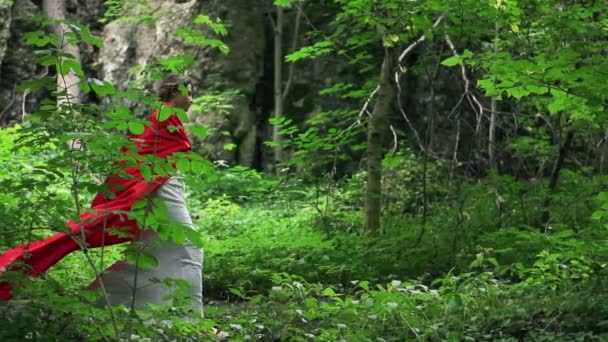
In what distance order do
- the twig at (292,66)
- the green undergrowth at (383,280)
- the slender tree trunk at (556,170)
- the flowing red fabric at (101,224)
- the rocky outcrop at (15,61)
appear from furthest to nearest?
the rocky outcrop at (15,61) → the twig at (292,66) → the slender tree trunk at (556,170) → the flowing red fabric at (101,224) → the green undergrowth at (383,280)

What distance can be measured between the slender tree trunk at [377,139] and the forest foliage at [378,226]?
0.03 metres

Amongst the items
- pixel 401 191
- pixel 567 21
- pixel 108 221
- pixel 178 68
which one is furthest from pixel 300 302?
pixel 401 191

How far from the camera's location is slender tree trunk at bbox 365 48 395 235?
793cm

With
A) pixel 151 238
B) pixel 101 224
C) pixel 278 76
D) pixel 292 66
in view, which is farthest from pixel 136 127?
pixel 292 66

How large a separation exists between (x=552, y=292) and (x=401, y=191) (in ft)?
24.0

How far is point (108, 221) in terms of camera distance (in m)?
4.80

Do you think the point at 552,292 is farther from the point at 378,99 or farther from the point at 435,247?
the point at 378,99

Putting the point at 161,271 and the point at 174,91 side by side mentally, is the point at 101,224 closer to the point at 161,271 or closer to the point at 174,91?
the point at 161,271

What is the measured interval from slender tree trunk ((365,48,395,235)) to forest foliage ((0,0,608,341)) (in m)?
0.03

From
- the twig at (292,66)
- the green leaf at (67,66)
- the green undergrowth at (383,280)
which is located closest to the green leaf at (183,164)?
the green undergrowth at (383,280)

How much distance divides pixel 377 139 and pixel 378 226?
89cm

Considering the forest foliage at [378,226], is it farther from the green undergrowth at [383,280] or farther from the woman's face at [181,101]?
the woman's face at [181,101]

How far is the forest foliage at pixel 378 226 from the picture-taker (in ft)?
12.0

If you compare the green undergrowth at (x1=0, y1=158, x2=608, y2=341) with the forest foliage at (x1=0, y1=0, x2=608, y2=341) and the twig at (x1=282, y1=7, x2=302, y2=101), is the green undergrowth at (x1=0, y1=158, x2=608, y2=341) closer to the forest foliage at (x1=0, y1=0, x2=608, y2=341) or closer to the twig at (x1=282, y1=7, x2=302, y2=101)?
the forest foliage at (x1=0, y1=0, x2=608, y2=341)
